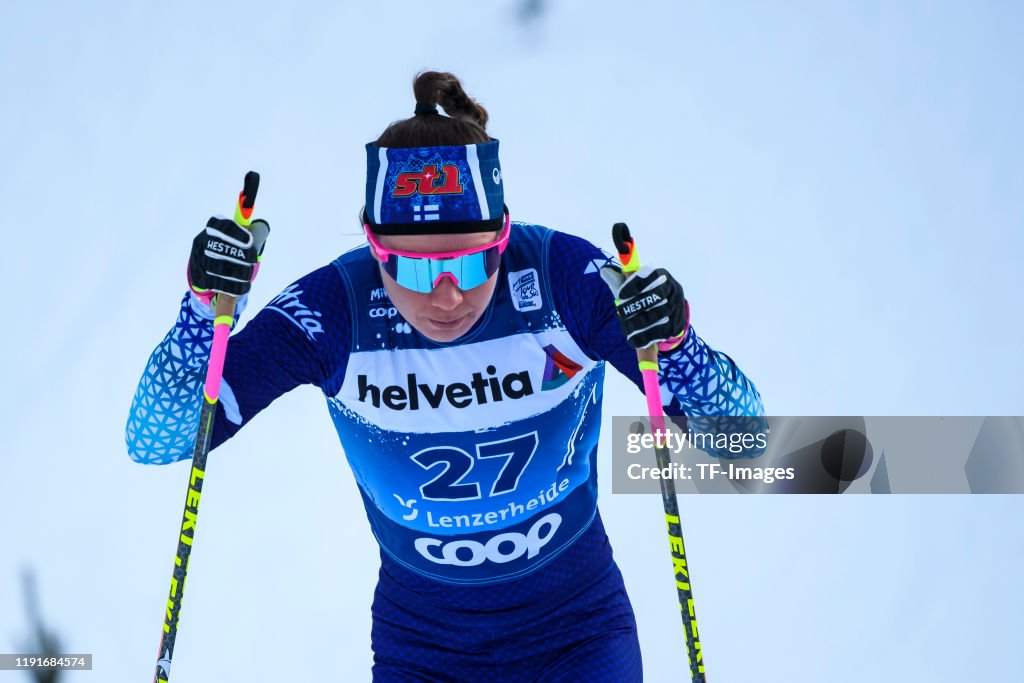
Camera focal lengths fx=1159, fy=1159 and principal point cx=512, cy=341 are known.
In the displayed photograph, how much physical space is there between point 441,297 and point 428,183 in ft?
0.69

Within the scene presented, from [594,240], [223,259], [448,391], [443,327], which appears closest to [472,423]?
[448,391]

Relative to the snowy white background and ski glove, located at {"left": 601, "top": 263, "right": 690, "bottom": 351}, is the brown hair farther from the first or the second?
the snowy white background

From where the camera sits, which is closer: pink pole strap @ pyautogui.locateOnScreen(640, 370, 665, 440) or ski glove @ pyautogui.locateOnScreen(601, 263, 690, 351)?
ski glove @ pyautogui.locateOnScreen(601, 263, 690, 351)

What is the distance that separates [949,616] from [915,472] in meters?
0.49

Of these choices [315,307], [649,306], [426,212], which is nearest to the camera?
[649,306]

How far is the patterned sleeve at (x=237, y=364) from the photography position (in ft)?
6.74

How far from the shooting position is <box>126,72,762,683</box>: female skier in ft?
6.67

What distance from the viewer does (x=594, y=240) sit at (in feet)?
13.5

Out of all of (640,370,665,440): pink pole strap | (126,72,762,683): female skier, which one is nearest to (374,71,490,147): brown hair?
(126,72,762,683): female skier

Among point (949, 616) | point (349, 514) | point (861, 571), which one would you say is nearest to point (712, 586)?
point (861, 571)

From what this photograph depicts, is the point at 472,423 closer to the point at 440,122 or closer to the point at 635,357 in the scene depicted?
the point at 635,357

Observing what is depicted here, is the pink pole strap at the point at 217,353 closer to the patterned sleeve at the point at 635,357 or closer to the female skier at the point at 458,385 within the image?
the female skier at the point at 458,385

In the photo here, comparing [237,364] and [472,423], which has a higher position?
[237,364]

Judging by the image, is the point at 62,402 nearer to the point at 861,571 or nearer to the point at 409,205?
the point at 409,205
